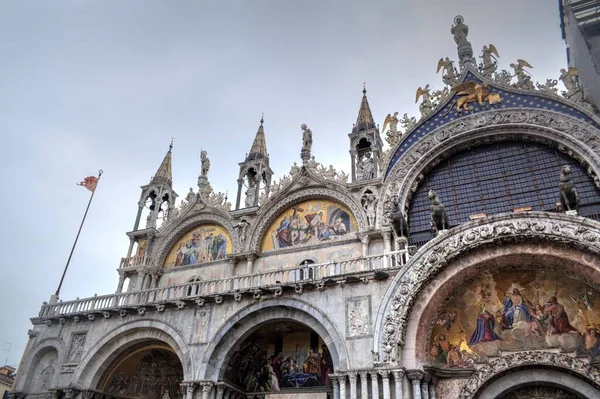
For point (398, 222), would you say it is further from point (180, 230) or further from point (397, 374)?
point (180, 230)

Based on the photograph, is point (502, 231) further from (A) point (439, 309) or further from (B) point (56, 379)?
(B) point (56, 379)

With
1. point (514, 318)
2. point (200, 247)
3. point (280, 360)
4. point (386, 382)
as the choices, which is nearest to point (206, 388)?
point (280, 360)

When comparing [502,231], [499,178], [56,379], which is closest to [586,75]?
[499,178]

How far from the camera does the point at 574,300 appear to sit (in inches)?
496

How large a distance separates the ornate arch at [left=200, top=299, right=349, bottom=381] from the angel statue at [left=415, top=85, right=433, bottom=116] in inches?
360

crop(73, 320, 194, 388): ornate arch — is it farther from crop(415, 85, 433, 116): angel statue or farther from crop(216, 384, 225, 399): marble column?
crop(415, 85, 433, 116): angel statue

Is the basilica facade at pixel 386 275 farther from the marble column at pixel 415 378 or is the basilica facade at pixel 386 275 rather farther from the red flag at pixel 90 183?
the red flag at pixel 90 183

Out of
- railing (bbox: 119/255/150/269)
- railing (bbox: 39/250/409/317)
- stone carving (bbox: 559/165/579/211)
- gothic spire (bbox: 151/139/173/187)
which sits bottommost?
railing (bbox: 39/250/409/317)

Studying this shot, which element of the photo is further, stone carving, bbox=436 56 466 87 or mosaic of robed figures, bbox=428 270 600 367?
stone carving, bbox=436 56 466 87

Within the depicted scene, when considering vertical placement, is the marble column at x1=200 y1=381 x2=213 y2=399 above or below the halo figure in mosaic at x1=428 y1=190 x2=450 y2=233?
below

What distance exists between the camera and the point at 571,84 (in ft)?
53.9

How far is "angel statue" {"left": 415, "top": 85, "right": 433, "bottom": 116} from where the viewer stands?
1838 centimetres

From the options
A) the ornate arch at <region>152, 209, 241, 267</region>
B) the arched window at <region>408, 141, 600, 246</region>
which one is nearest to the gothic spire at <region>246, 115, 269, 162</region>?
the ornate arch at <region>152, 209, 241, 267</region>

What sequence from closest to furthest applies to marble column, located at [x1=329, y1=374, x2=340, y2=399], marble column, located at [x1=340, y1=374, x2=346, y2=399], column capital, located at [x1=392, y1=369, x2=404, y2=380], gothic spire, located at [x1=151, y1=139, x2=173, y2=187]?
column capital, located at [x1=392, y1=369, x2=404, y2=380]
marble column, located at [x1=340, y1=374, x2=346, y2=399]
marble column, located at [x1=329, y1=374, x2=340, y2=399]
gothic spire, located at [x1=151, y1=139, x2=173, y2=187]
